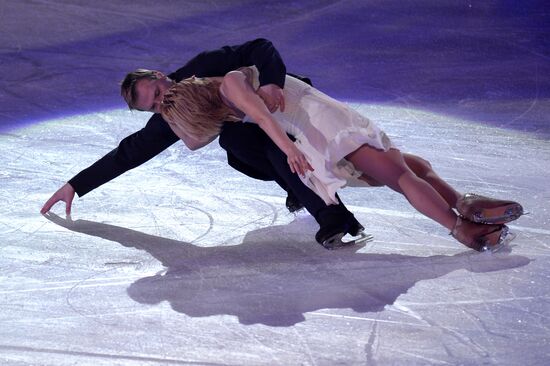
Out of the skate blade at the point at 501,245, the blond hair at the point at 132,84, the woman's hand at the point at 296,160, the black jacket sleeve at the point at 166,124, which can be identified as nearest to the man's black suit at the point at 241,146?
the black jacket sleeve at the point at 166,124

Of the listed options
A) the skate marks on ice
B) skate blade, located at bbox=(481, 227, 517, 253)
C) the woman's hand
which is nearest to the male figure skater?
the skate marks on ice

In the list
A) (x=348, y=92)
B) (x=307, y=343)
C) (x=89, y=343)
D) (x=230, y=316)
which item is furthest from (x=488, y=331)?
(x=348, y=92)

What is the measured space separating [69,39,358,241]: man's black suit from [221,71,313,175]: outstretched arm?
144 mm

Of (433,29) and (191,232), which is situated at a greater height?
(433,29)

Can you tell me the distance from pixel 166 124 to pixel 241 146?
297 millimetres

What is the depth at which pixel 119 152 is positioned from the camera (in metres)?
3.77

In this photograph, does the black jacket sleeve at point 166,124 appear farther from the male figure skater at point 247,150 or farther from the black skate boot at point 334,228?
the black skate boot at point 334,228

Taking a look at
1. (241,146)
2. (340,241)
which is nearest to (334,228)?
(340,241)

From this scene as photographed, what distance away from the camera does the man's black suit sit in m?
3.46

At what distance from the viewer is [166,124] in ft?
12.0

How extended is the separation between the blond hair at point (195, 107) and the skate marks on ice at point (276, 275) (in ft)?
1.45

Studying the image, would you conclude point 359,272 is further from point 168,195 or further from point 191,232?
point 168,195

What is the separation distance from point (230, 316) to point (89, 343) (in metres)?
0.43

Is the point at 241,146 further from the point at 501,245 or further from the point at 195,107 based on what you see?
the point at 501,245
